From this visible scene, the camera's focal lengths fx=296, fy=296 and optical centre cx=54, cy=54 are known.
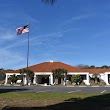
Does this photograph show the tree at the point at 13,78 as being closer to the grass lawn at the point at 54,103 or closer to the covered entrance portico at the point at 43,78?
the covered entrance portico at the point at 43,78

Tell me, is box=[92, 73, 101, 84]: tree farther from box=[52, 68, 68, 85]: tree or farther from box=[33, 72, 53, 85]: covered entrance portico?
box=[33, 72, 53, 85]: covered entrance portico

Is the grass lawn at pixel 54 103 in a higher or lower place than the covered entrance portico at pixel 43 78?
lower

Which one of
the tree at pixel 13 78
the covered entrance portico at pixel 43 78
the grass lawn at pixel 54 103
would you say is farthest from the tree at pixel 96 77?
the grass lawn at pixel 54 103

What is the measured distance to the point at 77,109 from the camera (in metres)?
11.6

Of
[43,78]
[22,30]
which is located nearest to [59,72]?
[43,78]

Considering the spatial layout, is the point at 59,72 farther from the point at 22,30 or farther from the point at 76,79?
the point at 22,30

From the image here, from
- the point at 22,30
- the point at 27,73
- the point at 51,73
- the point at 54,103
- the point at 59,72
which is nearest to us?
the point at 54,103

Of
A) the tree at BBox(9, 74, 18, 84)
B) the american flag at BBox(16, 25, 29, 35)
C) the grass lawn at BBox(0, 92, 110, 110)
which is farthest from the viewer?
the tree at BBox(9, 74, 18, 84)

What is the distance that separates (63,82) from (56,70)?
10.5 feet

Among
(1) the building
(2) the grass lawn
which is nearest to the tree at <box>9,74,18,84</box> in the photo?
(1) the building

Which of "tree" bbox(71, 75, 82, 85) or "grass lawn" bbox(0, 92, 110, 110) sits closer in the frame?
"grass lawn" bbox(0, 92, 110, 110)

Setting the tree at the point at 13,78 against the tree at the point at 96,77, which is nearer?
the tree at the point at 13,78

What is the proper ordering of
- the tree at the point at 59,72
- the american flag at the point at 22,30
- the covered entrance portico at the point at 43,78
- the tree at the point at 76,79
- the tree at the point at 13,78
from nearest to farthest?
the american flag at the point at 22,30, the tree at the point at 76,79, the tree at the point at 59,72, the tree at the point at 13,78, the covered entrance portico at the point at 43,78

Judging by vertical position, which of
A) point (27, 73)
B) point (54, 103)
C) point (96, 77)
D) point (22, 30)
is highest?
point (22, 30)
